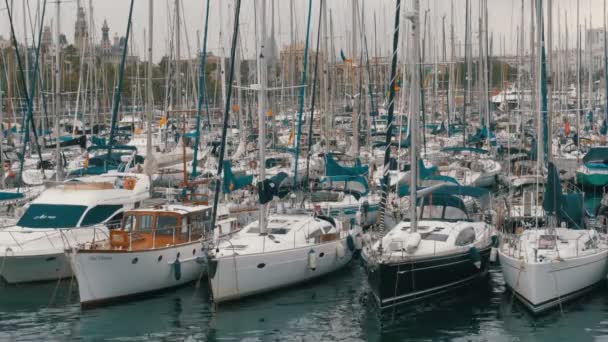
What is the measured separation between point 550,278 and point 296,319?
6.69 meters

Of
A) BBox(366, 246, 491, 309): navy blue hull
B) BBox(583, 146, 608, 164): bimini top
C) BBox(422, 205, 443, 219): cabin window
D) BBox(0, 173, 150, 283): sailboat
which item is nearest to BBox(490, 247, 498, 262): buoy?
BBox(366, 246, 491, 309): navy blue hull

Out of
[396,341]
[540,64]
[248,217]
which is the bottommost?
[396,341]

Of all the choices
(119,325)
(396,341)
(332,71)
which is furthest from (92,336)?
(332,71)

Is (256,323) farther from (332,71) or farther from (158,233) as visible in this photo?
(332,71)

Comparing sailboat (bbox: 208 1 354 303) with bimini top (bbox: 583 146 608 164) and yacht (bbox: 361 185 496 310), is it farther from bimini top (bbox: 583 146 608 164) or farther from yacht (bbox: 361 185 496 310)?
bimini top (bbox: 583 146 608 164)

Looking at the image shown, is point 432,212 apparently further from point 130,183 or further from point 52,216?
point 52,216

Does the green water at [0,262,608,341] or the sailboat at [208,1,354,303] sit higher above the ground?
the sailboat at [208,1,354,303]

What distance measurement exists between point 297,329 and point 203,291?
459 cm

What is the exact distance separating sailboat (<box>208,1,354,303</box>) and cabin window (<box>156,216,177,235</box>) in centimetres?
152

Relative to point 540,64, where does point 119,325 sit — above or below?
below

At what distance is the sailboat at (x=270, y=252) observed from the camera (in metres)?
25.3

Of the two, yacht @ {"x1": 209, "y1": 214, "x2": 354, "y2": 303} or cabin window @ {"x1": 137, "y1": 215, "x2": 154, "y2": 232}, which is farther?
cabin window @ {"x1": 137, "y1": 215, "x2": 154, "y2": 232}

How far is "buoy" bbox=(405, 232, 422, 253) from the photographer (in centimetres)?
2472

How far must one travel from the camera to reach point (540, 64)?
29.3 m
